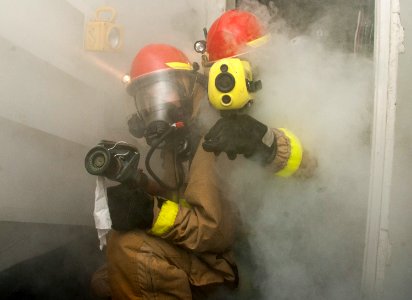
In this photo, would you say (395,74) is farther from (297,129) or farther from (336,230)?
(336,230)

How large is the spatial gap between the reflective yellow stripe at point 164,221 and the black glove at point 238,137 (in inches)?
10.5

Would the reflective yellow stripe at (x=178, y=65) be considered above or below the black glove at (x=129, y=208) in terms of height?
above

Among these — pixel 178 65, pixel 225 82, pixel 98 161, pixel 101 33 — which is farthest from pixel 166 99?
pixel 101 33

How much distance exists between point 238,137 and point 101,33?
96 centimetres

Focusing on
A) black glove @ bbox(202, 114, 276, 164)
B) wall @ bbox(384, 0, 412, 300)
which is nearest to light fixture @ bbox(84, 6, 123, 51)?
black glove @ bbox(202, 114, 276, 164)

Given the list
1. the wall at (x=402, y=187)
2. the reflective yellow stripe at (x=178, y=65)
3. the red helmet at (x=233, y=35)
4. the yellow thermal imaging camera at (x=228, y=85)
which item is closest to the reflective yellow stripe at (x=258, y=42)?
the red helmet at (x=233, y=35)

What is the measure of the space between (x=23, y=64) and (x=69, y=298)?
3.88 ft

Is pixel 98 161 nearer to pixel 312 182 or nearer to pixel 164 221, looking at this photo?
pixel 164 221

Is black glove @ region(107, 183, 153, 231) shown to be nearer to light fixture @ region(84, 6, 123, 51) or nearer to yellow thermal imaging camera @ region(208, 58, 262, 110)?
yellow thermal imaging camera @ region(208, 58, 262, 110)

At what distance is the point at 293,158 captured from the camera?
1296 millimetres

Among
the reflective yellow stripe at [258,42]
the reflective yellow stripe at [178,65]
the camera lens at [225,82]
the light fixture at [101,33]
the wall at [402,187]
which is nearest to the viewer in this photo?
the wall at [402,187]

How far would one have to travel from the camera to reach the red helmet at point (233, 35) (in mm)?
1432

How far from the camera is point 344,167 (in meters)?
1.32

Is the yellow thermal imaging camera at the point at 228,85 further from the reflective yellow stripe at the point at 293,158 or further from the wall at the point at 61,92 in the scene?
the wall at the point at 61,92
